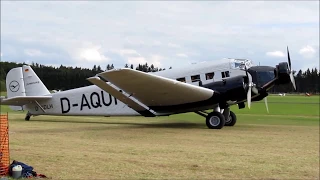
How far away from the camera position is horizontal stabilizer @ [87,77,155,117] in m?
16.4

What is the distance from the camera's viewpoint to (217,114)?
56.6 ft

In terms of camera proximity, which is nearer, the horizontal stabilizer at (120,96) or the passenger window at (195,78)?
the horizontal stabilizer at (120,96)

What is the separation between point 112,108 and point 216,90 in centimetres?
508

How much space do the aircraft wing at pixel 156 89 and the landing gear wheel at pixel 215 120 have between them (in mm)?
728

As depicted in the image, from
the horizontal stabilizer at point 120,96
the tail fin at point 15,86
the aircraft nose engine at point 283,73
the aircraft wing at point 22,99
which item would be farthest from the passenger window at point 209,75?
the tail fin at point 15,86

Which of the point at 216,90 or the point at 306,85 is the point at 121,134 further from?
the point at 306,85

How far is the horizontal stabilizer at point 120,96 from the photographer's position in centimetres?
1638

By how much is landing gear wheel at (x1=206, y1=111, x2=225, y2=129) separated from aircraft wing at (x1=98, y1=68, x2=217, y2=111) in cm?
73

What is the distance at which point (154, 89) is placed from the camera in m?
16.8

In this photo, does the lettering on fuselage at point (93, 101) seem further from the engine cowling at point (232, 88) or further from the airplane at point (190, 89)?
the engine cowling at point (232, 88)

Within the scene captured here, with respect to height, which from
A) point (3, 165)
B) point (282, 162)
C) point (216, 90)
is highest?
point (216, 90)

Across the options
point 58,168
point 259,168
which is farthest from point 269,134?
point 58,168

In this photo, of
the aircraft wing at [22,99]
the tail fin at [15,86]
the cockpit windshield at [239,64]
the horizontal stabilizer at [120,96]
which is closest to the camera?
the horizontal stabilizer at [120,96]

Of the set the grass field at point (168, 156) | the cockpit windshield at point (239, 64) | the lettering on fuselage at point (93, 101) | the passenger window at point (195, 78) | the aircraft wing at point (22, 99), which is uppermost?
the cockpit windshield at point (239, 64)
